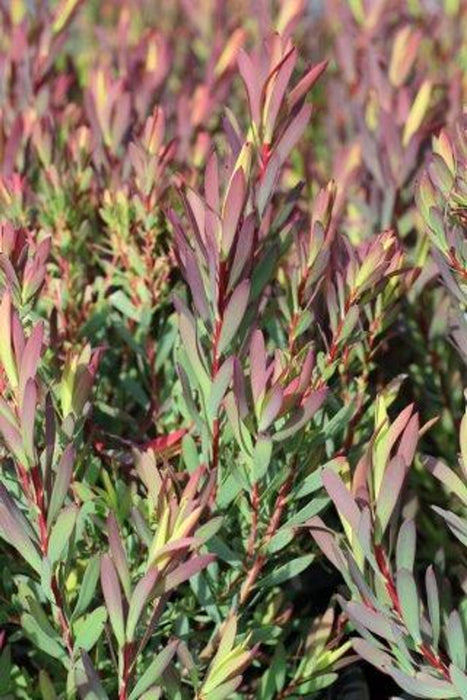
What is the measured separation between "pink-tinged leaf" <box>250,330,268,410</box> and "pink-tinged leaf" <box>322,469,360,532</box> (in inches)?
4.2

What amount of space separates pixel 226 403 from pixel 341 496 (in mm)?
148

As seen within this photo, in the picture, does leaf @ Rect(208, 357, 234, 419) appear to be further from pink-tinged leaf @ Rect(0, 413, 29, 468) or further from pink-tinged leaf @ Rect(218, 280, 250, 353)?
pink-tinged leaf @ Rect(0, 413, 29, 468)

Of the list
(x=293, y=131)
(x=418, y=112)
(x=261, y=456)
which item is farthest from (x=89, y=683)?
(x=418, y=112)

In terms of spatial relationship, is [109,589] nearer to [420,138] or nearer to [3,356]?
[3,356]

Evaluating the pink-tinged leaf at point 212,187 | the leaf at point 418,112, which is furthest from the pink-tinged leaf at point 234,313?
the leaf at point 418,112

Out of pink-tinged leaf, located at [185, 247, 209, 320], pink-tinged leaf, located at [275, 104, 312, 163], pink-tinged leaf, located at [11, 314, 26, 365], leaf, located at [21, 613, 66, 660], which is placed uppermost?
pink-tinged leaf, located at [275, 104, 312, 163]

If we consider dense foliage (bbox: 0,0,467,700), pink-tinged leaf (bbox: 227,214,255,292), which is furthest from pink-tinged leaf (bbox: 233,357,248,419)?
pink-tinged leaf (bbox: 227,214,255,292)

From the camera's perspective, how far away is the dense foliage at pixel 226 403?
1013 millimetres

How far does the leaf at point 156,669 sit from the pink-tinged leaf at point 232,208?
0.40 metres

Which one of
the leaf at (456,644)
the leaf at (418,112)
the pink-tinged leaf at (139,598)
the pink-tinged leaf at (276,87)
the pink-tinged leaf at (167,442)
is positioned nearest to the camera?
the pink-tinged leaf at (139,598)

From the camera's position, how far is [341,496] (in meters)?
1.01

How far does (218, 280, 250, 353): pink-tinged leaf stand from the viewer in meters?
1.06

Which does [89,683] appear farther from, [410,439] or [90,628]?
[410,439]

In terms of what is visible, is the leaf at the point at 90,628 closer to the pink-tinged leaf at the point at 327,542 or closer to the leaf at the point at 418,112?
the pink-tinged leaf at the point at 327,542
